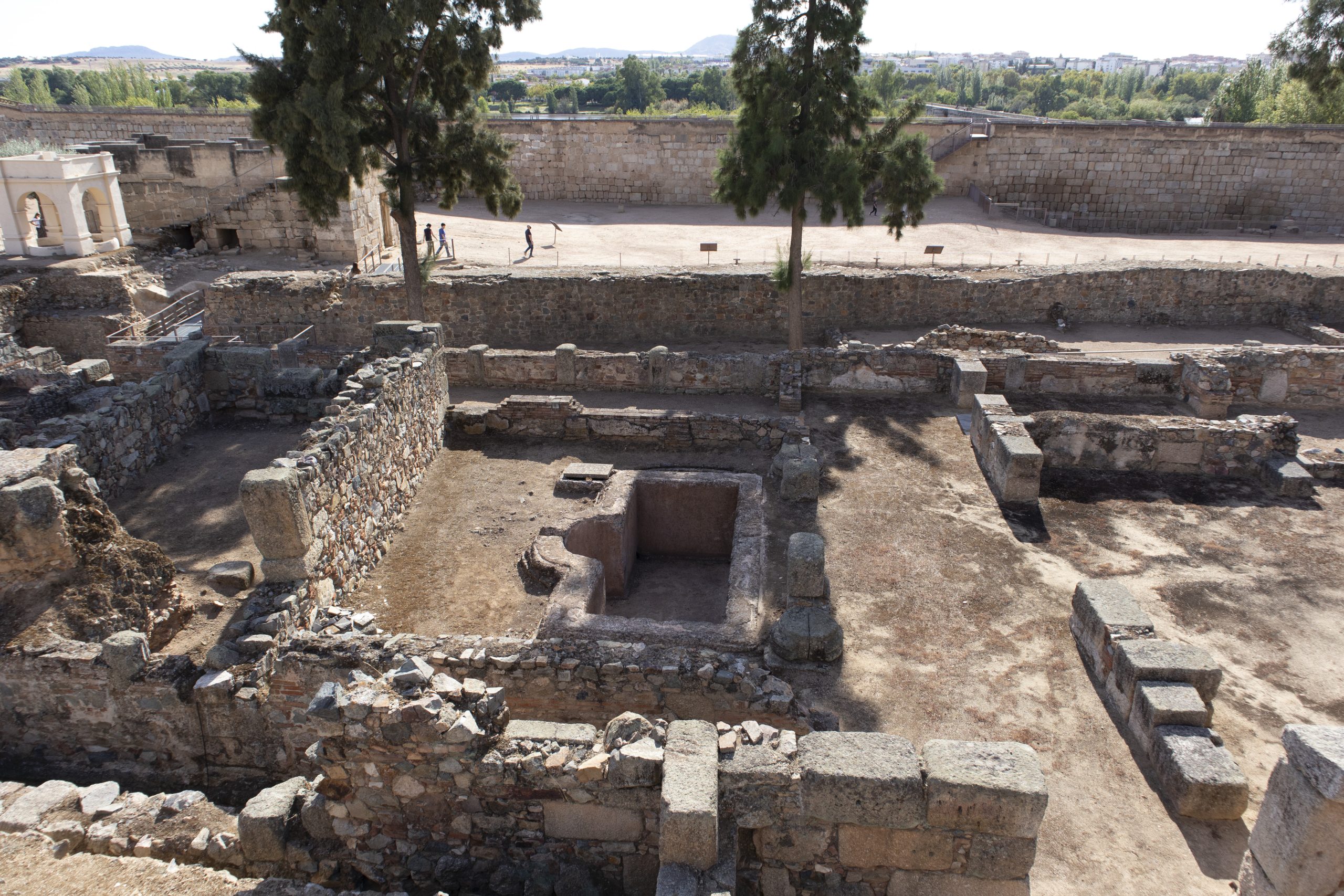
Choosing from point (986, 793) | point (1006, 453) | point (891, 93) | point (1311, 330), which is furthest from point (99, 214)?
point (1311, 330)

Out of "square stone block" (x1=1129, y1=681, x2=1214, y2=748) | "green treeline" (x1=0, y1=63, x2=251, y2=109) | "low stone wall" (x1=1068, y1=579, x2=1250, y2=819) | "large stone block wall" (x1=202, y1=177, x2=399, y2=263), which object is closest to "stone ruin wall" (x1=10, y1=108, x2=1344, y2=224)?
"large stone block wall" (x1=202, y1=177, x2=399, y2=263)

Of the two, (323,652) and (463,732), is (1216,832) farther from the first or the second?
(323,652)

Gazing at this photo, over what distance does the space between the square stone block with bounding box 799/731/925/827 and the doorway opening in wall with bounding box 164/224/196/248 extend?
2713 cm

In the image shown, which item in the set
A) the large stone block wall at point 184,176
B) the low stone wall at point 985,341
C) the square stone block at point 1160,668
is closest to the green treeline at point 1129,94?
the low stone wall at point 985,341

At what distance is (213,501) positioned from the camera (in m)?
10.1

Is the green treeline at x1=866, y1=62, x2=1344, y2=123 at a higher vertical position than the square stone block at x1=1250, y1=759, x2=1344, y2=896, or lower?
higher

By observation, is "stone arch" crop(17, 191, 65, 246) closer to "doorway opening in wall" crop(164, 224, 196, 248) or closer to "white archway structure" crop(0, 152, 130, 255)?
"white archway structure" crop(0, 152, 130, 255)

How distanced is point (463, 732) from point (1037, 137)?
104 feet

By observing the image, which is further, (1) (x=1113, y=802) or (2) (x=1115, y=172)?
(2) (x=1115, y=172)

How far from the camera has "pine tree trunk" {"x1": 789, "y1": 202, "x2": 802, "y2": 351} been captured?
50.4 ft

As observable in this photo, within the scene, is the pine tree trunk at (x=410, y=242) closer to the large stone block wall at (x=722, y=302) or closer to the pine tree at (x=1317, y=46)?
the large stone block wall at (x=722, y=302)

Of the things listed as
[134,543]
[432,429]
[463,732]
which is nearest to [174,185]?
[432,429]

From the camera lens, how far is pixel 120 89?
70.5m

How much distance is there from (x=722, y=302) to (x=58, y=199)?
18392mm
